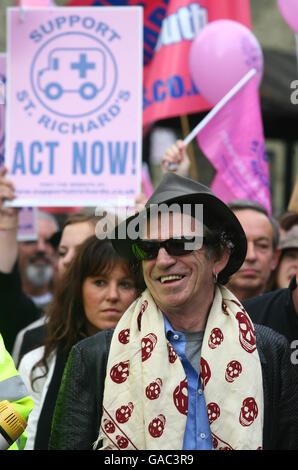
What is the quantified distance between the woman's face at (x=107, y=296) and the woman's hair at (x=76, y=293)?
0.07 feet

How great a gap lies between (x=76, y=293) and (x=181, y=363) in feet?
3.50

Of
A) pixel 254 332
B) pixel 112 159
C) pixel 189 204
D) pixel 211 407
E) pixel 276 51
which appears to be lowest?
pixel 211 407

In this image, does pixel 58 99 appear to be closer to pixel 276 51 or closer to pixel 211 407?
pixel 211 407

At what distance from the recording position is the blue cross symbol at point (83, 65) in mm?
4035

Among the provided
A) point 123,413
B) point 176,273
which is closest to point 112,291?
point 176,273

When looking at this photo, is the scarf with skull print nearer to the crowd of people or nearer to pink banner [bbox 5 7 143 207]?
the crowd of people

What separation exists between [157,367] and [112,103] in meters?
1.94

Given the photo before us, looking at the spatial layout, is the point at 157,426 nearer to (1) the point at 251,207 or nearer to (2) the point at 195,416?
(2) the point at 195,416

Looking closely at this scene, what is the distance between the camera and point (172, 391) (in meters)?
2.36

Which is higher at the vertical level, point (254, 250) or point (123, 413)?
point (254, 250)

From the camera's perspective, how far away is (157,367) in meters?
2.37

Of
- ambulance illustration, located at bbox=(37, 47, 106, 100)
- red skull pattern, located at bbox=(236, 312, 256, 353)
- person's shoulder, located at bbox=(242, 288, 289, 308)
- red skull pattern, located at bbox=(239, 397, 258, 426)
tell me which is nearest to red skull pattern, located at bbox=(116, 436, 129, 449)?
red skull pattern, located at bbox=(239, 397, 258, 426)

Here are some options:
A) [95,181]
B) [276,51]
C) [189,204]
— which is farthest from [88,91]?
[276,51]

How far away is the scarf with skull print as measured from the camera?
2332 mm
